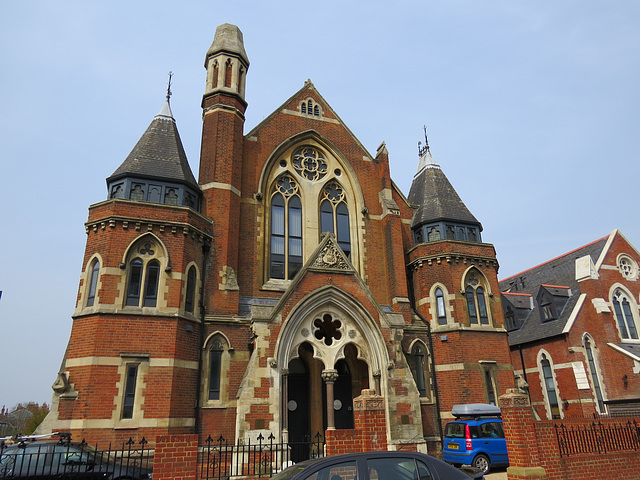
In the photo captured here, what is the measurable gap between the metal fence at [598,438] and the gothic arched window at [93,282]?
14112 millimetres

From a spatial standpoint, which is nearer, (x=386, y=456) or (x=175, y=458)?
(x=386, y=456)

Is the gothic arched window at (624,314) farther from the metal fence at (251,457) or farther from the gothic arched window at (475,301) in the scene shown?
the metal fence at (251,457)

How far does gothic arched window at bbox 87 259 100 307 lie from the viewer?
48.0 ft

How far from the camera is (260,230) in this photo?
729 inches

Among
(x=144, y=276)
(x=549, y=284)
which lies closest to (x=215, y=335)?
(x=144, y=276)

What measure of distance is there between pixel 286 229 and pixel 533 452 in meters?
12.3

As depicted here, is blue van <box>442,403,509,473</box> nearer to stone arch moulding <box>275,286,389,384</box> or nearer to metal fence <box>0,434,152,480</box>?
stone arch moulding <box>275,286,389,384</box>

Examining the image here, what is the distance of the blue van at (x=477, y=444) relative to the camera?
47.1 feet

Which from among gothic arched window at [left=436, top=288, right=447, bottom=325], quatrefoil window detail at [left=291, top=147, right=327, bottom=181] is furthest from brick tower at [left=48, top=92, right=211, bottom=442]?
gothic arched window at [left=436, top=288, right=447, bottom=325]

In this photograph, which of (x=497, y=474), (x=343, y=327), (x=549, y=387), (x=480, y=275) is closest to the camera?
(x=497, y=474)

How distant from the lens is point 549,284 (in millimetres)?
29391

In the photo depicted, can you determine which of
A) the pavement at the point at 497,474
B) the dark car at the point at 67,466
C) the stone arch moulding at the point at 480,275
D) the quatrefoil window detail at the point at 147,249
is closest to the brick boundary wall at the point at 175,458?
the dark car at the point at 67,466

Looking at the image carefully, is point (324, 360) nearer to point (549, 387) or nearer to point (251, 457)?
point (251, 457)

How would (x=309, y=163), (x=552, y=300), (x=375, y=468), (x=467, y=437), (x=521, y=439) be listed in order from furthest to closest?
(x=552, y=300) < (x=309, y=163) < (x=467, y=437) < (x=521, y=439) < (x=375, y=468)
